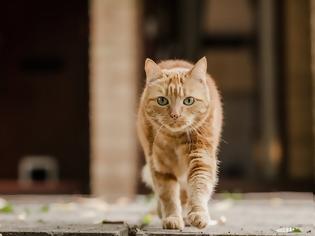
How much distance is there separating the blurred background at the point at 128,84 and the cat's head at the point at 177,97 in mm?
4693

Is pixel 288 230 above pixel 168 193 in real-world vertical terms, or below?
below

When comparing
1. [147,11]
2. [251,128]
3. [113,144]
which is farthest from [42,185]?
[251,128]

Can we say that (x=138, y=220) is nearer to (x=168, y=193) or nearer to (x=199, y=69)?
(x=168, y=193)

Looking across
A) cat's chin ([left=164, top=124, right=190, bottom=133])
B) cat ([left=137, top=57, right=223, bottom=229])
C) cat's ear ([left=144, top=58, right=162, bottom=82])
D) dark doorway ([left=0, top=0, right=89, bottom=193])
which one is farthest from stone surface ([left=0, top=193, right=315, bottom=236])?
dark doorway ([left=0, top=0, right=89, bottom=193])

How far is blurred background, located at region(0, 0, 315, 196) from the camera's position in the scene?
8.69 meters

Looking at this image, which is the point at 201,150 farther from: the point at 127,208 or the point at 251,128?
the point at 251,128

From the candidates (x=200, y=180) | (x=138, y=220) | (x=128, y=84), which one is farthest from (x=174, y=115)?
(x=128, y=84)

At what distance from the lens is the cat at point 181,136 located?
3.84 meters

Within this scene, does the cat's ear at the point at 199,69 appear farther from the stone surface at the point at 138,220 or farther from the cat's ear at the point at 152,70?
the stone surface at the point at 138,220

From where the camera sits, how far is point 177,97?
12.5 ft

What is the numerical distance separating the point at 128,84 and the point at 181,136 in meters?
4.76

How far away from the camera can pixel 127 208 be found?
6156 millimetres

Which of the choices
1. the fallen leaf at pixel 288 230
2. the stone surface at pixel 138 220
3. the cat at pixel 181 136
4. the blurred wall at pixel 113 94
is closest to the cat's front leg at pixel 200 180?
the cat at pixel 181 136

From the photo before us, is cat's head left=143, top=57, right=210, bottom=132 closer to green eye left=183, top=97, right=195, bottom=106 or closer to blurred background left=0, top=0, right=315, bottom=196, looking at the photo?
green eye left=183, top=97, right=195, bottom=106
